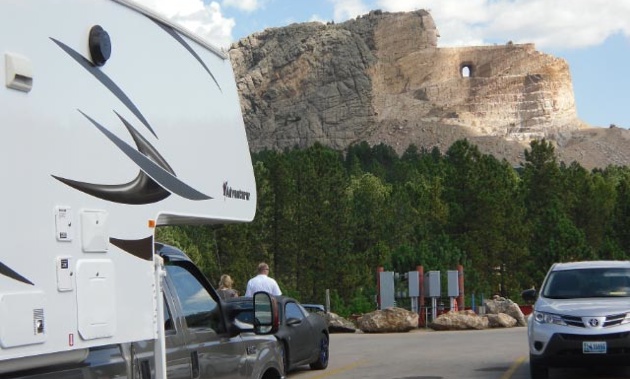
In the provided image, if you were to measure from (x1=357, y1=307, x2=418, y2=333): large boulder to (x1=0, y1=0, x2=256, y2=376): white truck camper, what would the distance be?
23129 mm

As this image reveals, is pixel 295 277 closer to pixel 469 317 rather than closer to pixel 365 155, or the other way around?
pixel 469 317

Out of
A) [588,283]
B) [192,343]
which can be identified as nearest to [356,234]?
[588,283]

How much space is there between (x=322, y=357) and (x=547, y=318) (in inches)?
195

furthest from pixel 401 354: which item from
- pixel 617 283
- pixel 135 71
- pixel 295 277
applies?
pixel 295 277

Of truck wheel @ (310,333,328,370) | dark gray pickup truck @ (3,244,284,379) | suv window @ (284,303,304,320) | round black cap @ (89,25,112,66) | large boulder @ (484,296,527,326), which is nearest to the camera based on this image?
round black cap @ (89,25,112,66)

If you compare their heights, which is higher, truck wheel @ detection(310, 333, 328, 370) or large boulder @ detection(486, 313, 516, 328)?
truck wheel @ detection(310, 333, 328, 370)

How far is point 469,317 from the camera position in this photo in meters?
29.3

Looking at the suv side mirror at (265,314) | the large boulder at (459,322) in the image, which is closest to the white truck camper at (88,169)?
the suv side mirror at (265,314)

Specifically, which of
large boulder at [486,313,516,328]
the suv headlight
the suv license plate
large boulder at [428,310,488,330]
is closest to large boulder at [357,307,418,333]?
large boulder at [428,310,488,330]

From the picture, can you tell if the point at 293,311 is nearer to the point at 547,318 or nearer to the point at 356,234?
the point at 547,318

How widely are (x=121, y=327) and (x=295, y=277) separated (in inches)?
2341

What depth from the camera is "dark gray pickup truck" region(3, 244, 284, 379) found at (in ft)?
17.0

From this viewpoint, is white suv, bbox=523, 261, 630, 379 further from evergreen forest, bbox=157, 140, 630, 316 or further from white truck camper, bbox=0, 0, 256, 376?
evergreen forest, bbox=157, 140, 630, 316

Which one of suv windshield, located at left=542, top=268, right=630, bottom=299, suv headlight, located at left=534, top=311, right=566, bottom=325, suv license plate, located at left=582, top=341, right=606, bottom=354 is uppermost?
suv windshield, located at left=542, top=268, right=630, bottom=299
